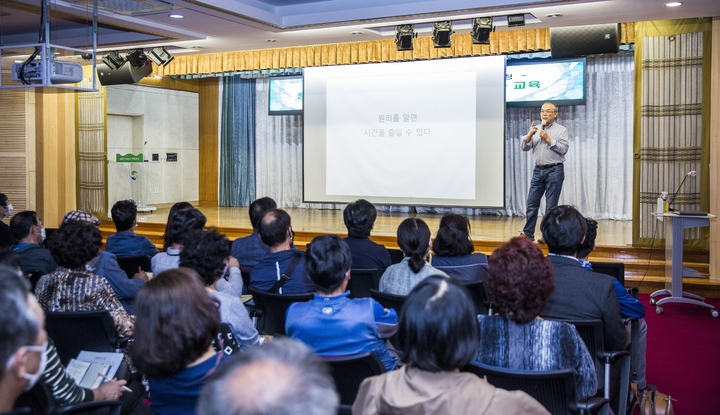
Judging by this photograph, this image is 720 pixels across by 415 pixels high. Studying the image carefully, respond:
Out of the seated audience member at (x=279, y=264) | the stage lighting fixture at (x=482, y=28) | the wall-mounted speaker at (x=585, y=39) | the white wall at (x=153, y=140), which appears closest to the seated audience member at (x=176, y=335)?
the seated audience member at (x=279, y=264)

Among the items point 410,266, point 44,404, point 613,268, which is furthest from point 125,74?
point 44,404

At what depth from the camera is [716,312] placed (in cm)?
554

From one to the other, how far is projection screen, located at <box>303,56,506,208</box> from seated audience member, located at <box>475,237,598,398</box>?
654 cm

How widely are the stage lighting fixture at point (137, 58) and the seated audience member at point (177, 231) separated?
213 inches

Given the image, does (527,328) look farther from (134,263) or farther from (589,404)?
(134,263)

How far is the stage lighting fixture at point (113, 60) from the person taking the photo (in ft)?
28.8

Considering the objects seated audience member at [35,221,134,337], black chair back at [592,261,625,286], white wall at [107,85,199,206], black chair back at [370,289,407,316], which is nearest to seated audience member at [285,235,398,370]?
black chair back at [370,289,407,316]

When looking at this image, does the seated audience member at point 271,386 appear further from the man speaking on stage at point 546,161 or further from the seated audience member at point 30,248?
the man speaking on stage at point 546,161

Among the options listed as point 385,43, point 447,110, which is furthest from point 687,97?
point 385,43

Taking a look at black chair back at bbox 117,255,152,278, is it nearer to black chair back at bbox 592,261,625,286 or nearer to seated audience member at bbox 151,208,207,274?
seated audience member at bbox 151,208,207,274

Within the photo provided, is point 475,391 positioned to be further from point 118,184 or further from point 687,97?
point 118,184

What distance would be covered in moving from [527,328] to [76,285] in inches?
76.4

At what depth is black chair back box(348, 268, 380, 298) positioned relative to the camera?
3.79 m

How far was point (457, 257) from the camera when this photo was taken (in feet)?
12.5
